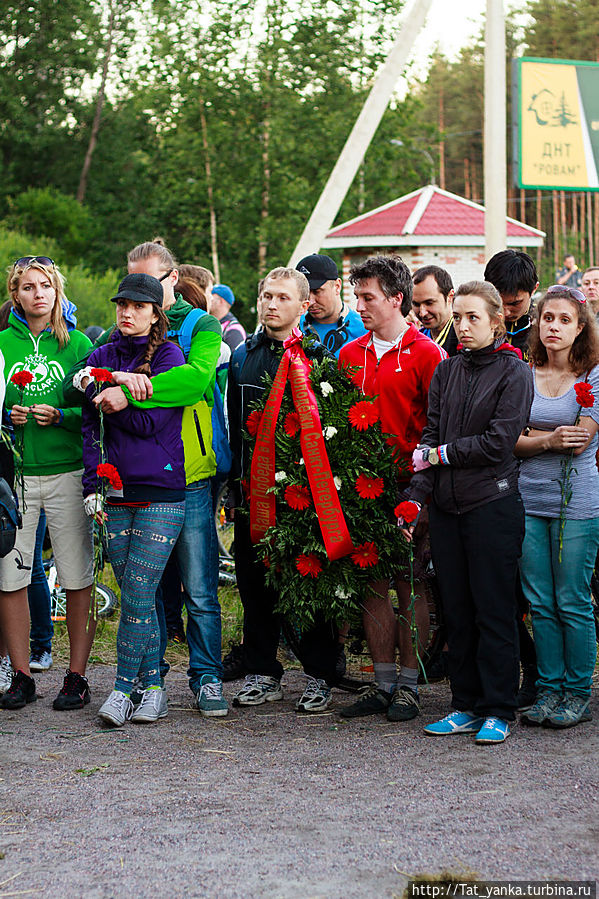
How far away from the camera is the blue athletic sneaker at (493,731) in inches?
184

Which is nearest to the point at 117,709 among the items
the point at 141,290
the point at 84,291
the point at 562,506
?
the point at 141,290

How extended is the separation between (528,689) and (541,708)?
42cm

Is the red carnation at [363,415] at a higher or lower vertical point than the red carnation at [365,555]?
higher

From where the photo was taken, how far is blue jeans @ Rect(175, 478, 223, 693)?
17.4 feet

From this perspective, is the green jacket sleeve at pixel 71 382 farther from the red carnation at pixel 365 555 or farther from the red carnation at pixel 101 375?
the red carnation at pixel 365 555

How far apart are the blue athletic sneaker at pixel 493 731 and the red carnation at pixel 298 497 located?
51.5 inches

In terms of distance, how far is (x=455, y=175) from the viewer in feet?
195

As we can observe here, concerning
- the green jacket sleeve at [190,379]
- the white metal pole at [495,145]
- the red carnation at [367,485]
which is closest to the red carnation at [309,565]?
the red carnation at [367,485]

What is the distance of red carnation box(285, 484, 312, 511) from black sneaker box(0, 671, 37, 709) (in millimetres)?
1731

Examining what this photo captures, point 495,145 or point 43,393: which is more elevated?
point 495,145

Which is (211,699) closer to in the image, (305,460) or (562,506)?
(305,460)

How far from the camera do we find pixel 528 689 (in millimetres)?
5398

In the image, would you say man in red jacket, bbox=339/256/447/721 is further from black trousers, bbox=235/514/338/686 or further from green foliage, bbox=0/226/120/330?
green foliage, bbox=0/226/120/330

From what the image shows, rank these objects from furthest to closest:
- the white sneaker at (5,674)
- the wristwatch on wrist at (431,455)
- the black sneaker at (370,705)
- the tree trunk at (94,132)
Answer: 1. the tree trunk at (94,132)
2. the white sneaker at (5,674)
3. the black sneaker at (370,705)
4. the wristwatch on wrist at (431,455)
